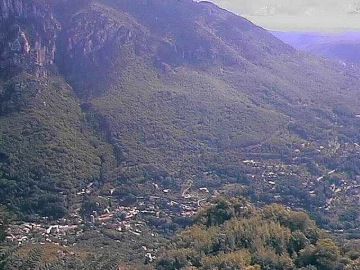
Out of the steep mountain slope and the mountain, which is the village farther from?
the steep mountain slope

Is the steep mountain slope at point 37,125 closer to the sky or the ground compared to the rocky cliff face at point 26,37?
closer to the ground

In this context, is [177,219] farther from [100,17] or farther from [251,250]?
[100,17]

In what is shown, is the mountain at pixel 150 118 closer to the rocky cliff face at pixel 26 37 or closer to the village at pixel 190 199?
the rocky cliff face at pixel 26 37

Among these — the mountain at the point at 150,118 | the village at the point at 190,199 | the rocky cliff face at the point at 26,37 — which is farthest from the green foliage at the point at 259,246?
the rocky cliff face at the point at 26,37

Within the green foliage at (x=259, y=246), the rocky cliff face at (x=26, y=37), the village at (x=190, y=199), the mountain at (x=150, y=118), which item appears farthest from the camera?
the rocky cliff face at (x=26, y=37)

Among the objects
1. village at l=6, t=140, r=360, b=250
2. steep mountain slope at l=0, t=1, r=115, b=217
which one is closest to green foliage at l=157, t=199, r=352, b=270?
village at l=6, t=140, r=360, b=250

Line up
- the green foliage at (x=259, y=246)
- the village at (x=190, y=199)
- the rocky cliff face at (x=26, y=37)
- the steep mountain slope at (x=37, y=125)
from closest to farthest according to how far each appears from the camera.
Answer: the green foliage at (x=259, y=246)
the village at (x=190, y=199)
the steep mountain slope at (x=37, y=125)
the rocky cliff face at (x=26, y=37)
